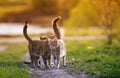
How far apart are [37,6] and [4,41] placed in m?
16.4

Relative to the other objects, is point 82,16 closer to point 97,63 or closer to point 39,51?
point 97,63

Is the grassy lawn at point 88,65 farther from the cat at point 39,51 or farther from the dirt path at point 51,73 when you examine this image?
the cat at point 39,51

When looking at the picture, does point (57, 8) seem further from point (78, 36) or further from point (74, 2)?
point (78, 36)

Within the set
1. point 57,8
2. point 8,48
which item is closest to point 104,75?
point 8,48

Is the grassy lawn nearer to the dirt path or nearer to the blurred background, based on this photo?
the dirt path

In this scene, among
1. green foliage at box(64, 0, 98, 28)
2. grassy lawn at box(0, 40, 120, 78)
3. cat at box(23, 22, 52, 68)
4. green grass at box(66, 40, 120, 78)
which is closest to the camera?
grassy lawn at box(0, 40, 120, 78)

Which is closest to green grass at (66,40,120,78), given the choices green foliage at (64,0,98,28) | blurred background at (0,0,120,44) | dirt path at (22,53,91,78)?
dirt path at (22,53,91,78)

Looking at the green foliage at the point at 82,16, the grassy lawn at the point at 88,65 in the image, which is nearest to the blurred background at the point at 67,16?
the green foliage at the point at 82,16

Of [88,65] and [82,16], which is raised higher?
[82,16]

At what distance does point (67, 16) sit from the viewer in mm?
41469

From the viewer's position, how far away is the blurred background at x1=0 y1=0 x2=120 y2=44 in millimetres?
24812

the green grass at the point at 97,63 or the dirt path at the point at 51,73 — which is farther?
the green grass at the point at 97,63

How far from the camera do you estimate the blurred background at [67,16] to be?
81.4 feet

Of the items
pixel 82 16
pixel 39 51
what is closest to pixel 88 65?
pixel 39 51
